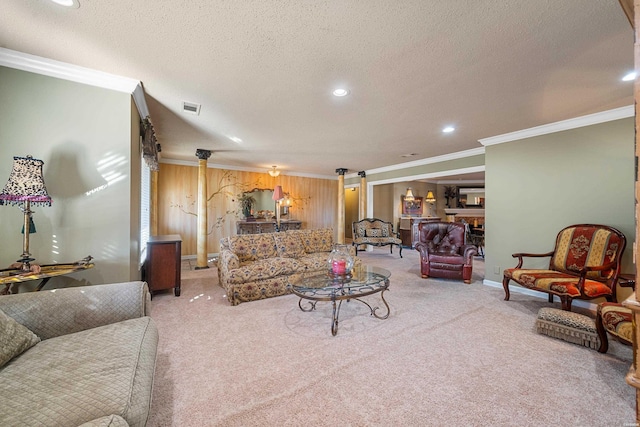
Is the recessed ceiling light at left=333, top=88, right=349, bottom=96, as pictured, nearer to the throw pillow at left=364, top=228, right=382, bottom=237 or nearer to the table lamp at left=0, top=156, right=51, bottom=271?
the table lamp at left=0, top=156, right=51, bottom=271

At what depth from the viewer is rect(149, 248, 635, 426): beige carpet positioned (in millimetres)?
1478

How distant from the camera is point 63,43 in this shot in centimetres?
191

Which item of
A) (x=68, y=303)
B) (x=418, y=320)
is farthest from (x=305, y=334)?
→ (x=68, y=303)

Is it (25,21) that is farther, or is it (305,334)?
(305,334)

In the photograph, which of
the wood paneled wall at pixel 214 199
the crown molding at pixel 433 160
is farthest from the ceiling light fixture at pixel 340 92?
the wood paneled wall at pixel 214 199

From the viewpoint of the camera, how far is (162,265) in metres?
3.53

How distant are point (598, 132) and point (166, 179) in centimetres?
787

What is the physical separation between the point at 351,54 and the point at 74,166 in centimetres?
263

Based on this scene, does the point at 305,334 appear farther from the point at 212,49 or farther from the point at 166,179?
the point at 166,179

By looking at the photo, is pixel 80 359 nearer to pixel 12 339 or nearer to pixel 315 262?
pixel 12 339

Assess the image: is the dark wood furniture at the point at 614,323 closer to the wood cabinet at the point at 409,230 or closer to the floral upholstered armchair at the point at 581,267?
the floral upholstered armchair at the point at 581,267

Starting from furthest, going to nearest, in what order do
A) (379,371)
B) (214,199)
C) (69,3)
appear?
(214,199) → (379,371) → (69,3)

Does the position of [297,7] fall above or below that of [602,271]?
above

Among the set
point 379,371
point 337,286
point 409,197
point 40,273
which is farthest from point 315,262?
point 409,197
